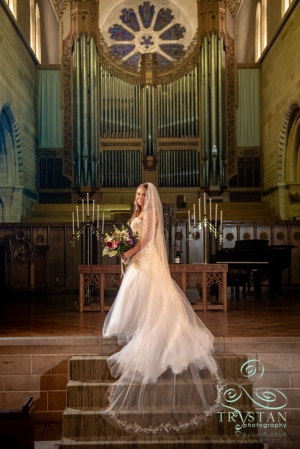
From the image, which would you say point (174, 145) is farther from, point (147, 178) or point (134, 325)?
point (134, 325)

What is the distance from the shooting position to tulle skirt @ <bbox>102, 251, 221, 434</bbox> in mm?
4723

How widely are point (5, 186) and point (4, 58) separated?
118 inches

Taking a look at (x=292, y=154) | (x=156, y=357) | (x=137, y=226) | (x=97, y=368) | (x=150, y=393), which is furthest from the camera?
(x=292, y=154)

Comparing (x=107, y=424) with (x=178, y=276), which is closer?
(x=107, y=424)

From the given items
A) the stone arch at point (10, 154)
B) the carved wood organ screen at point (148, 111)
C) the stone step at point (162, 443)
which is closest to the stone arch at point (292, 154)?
the carved wood organ screen at point (148, 111)

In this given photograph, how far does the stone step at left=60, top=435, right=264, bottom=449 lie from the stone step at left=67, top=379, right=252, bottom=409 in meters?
0.33

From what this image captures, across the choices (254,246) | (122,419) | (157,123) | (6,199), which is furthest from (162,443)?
(157,123)

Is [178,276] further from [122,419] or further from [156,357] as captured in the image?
[122,419]

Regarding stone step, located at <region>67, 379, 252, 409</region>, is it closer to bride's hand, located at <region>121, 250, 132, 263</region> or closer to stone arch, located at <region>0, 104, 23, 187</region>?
bride's hand, located at <region>121, 250, 132, 263</region>

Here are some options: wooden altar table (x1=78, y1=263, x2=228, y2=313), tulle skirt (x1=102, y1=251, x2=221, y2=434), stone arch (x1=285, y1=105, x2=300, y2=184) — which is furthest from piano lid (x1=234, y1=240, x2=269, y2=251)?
stone arch (x1=285, y1=105, x2=300, y2=184)

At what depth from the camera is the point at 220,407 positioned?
15.8 feet

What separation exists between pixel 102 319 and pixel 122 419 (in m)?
2.68

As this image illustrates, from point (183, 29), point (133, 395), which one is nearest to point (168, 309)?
point (133, 395)

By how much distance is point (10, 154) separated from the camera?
1423 cm
